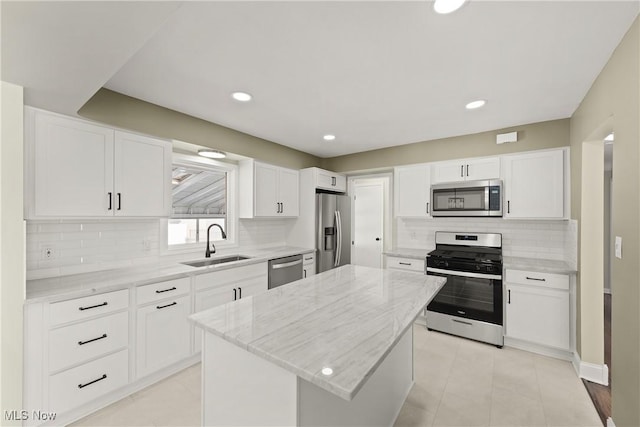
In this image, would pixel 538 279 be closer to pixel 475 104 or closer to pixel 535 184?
pixel 535 184

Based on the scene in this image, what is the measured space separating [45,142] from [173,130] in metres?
1.02

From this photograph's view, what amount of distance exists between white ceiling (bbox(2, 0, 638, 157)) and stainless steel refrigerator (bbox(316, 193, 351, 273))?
70.3 inches

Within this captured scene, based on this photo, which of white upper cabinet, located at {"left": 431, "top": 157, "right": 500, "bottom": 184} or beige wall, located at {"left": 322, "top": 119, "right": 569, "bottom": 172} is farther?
white upper cabinet, located at {"left": 431, "top": 157, "right": 500, "bottom": 184}

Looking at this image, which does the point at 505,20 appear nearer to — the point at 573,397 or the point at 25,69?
the point at 25,69

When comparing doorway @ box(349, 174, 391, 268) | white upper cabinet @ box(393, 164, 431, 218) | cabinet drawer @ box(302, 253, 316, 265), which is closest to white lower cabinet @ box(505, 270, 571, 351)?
white upper cabinet @ box(393, 164, 431, 218)

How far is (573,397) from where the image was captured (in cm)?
219

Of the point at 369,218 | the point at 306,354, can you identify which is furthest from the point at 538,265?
the point at 306,354

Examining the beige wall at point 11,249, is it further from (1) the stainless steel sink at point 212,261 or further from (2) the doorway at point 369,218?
(2) the doorway at point 369,218

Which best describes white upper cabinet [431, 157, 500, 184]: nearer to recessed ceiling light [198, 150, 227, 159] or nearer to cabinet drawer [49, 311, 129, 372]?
recessed ceiling light [198, 150, 227, 159]

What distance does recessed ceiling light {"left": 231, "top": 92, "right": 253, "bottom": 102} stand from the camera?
7.86ft

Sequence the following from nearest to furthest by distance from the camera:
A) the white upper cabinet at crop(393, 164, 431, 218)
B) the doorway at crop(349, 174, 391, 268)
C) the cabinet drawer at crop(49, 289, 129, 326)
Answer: the cabinet drawer at crop(49, 289, 129, 326)
the white upper cabinet at crop(393, 164, 431, 218)
the doorway at crop(349, 174, 391, 268)

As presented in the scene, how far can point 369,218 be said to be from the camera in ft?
16.5

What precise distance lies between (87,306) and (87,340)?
0.81 feet

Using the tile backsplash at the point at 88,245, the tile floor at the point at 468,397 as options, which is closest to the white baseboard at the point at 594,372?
the tile floor at the point at 468,397
